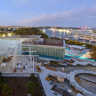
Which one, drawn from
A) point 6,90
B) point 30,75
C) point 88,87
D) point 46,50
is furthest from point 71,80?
point 46,50

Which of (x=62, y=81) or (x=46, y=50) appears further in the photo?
(x=46, y=50)

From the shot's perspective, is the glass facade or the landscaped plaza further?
the glass facade

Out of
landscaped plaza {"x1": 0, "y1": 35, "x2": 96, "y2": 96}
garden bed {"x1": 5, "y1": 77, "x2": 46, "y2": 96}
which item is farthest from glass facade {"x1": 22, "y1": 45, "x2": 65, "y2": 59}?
garden bed {"x1": 5, "y1": 77, "x2": 46, "y2": 96}

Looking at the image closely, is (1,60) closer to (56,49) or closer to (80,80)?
(56,49)

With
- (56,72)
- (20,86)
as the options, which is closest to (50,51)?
(56,72)

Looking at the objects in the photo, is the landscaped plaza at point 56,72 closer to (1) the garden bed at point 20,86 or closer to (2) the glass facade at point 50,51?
(2) the glass facade at point 50,51

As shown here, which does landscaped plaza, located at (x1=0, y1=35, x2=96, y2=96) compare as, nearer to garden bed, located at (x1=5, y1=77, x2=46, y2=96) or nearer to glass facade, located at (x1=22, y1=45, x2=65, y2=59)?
glass facade, located at (x1=22, y1=45, x2=65, y2=59)

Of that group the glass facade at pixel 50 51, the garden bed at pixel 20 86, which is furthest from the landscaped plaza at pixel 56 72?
the garden bed at pixel 20 86

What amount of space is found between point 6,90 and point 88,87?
7.85 metres

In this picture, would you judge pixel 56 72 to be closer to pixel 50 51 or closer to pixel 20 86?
pixel 20 86

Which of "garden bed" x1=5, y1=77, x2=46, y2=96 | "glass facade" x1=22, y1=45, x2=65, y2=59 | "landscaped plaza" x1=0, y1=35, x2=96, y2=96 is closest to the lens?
"garden bed" x1=5, y1=77, x2=46, y2=96

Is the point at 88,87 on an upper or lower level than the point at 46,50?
lower

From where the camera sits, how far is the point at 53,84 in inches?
361

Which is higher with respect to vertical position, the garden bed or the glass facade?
the glass facade
